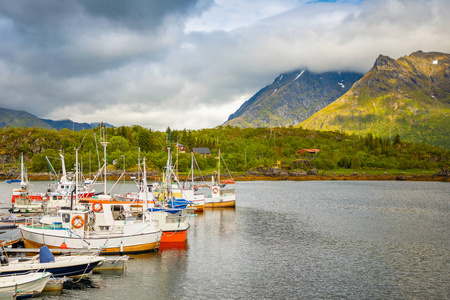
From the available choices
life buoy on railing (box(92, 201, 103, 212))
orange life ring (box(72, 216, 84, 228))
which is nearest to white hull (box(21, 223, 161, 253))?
orange life ring (box(72, 216, 84, 228))

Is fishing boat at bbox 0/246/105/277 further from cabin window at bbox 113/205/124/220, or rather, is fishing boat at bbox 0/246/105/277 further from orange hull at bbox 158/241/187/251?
orange hull at bbox 158/241/187/251

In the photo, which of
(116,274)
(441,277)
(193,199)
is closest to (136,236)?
(116,274)

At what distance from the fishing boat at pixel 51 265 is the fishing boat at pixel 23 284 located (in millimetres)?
927

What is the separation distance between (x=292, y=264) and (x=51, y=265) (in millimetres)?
20733

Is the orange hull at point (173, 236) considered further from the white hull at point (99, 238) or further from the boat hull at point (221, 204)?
the boat hull at point (221, 204)

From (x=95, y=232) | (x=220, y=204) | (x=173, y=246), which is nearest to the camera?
(x=95, y=232)

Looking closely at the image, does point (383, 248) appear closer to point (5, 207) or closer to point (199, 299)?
point (199, 299)

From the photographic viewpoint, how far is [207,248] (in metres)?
41.0

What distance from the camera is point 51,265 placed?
87.3ft

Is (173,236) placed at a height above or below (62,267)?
below

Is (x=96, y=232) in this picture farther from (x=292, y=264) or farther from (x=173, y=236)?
(x=292, y=264)

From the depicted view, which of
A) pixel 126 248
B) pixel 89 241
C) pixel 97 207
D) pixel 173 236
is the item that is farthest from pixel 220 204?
pixel 89 241

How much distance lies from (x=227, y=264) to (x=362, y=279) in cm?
1182

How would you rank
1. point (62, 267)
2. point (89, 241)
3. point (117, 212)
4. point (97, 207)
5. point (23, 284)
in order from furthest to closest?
point (117, 212)
point (97, 207)
point (89, 241)
point (62, 267)
point (23, 284)
